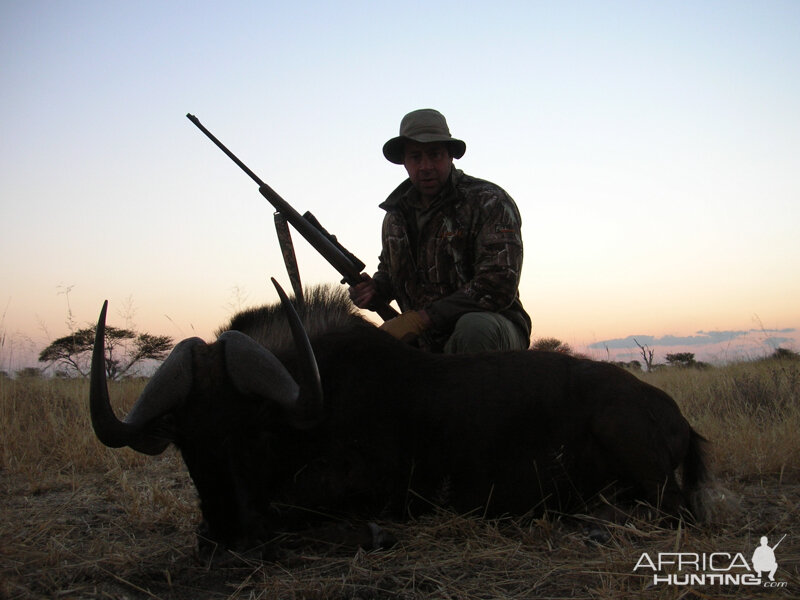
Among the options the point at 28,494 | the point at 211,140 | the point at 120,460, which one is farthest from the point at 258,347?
the point at 211,140

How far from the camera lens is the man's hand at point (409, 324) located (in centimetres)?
449

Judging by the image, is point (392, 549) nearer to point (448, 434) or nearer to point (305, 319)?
point (448, 434)

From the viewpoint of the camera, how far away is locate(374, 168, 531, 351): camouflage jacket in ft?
15.1

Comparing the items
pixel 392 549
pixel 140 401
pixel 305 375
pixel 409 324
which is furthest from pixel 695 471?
pixel 140 401

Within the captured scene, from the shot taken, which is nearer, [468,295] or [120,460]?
[468,295]

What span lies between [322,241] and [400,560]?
3.01 meters

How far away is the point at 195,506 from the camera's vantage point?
3.78 meters

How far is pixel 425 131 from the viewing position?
16.1 feet

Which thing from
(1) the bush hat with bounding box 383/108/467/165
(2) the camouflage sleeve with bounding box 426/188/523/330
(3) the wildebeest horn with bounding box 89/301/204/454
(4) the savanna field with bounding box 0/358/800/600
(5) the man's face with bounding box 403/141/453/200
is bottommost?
(4) the savanna field with bounding box 0/358/800/600

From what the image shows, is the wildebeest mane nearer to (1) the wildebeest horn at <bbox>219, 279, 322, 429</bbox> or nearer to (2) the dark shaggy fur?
(2) the dark shaggy fur

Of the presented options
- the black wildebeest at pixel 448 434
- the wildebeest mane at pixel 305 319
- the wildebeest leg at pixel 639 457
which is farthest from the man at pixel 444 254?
the wildebeest leg at pixel 639 457

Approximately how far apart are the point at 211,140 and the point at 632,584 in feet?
16.4

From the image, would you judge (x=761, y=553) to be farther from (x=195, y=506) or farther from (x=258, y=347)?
(x=195, y=506)

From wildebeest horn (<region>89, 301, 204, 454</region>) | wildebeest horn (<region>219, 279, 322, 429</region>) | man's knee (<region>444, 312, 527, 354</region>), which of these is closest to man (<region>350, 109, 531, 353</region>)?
man's knee (<region>444, 312, 527, 354</region>)
